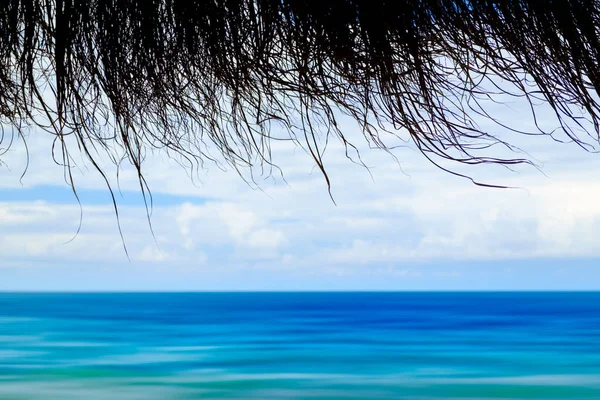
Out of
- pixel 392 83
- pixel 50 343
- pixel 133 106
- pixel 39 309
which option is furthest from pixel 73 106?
pixel 39 309

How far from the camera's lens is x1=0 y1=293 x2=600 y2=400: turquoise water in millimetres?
6367

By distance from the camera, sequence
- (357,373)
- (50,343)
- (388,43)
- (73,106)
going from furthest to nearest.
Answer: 1. (50,343)
2. (357,373)
3. (73,106)
4. (388,43)

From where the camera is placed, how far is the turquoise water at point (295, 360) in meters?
6.37

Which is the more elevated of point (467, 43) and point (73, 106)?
point (467, 43)

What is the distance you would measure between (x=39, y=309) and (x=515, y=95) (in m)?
16.4

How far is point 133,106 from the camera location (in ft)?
5.18

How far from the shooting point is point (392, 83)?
1425 mm

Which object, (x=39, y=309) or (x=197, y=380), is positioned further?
(x=39, y=309)

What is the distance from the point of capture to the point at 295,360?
8547 millimetres

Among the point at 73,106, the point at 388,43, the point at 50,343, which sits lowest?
the point at 50,343

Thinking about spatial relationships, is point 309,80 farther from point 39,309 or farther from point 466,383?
point 39,309

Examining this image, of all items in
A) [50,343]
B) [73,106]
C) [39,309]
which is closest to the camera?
[73,106]

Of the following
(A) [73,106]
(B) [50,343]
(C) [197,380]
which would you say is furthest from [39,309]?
(A) [73,106]

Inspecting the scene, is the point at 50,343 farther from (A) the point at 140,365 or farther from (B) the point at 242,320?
(B) the point at 242,320
